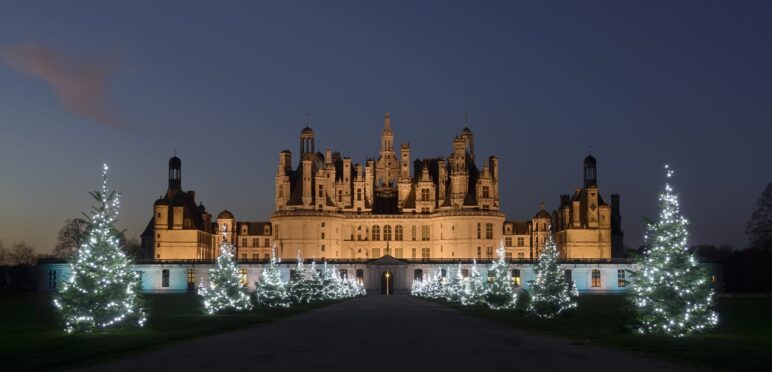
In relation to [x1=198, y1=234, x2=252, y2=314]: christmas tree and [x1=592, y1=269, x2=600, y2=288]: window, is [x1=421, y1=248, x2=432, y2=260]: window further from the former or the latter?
[x1=198, y1=234, x2=252, y2=314]: christmas tree

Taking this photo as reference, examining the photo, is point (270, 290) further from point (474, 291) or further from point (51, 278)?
point (51, 278)

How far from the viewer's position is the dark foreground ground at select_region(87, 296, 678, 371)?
22859 millimetres

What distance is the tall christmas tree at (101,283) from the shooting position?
32.8 metres

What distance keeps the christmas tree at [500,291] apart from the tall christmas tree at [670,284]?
30158 millimetres

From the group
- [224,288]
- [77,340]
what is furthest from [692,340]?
[224,288]

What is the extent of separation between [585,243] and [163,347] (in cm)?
10285

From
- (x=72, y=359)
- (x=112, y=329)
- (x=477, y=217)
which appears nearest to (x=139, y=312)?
(x=112, y=329)

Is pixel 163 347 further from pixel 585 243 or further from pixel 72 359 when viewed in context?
pixel 585 243

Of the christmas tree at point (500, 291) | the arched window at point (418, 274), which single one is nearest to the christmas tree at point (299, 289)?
the christmas tree at point (500, 291)

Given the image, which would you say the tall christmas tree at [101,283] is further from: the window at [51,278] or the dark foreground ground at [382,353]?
the window at [51,278]

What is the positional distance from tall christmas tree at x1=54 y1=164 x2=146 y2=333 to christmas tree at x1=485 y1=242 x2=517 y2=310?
3290cm

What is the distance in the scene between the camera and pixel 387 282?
407 ft

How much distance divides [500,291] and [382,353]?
39.3 metres

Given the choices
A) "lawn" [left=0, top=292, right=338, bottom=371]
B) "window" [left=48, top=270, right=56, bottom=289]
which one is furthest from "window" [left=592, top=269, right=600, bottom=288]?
"lawn" [left=0, top=292, right=338, bottom=371]
